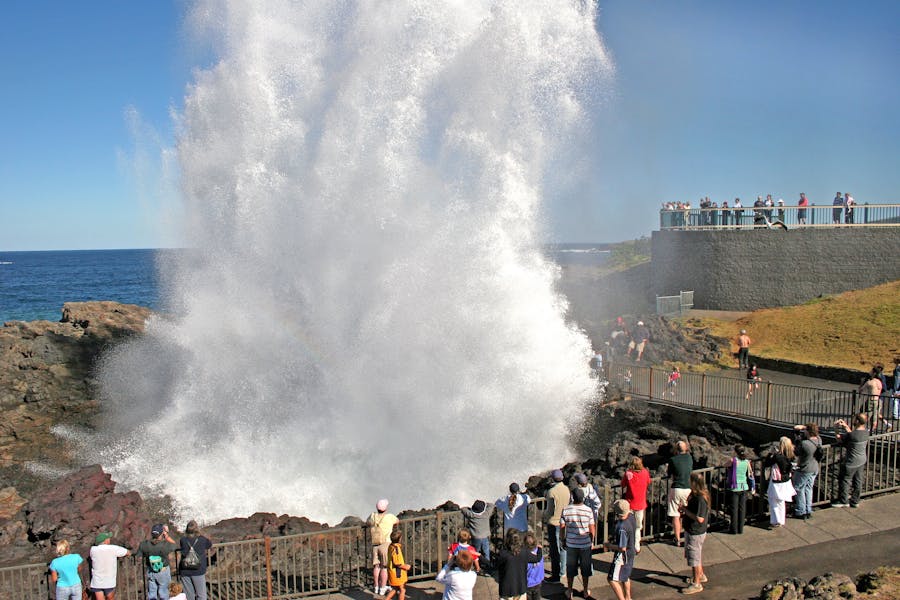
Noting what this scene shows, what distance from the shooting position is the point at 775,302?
28.8 meters

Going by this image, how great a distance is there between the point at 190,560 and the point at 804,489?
787 cm

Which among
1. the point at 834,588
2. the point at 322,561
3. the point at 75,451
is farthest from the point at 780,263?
the point at 75,451

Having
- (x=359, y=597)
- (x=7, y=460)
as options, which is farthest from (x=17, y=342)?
(x=359, y=597)

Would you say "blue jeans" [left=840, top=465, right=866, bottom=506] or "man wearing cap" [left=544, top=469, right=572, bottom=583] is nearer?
A: "man wearing cap" [left=544, top=469, right=572, bottom=583]

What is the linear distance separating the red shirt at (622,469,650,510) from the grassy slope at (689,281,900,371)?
14.0m

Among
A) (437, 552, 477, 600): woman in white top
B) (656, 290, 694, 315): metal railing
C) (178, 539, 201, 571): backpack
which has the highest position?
(656, 290, 694, 315): metal railing

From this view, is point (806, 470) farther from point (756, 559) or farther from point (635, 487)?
point (635, 487)

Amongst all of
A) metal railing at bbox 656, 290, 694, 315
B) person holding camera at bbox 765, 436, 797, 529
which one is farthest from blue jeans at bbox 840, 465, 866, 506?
metal railing at bbox 656, 290, 694, 315

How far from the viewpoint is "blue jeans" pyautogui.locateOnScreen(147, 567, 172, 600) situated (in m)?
7.77

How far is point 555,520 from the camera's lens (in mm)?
8352

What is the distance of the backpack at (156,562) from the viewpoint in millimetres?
7688

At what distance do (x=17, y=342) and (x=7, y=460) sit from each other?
10.9 metres

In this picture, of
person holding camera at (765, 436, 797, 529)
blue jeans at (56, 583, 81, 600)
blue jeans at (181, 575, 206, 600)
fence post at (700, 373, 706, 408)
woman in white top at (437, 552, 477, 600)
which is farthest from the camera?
fence post at (700, 373, 706, 408)

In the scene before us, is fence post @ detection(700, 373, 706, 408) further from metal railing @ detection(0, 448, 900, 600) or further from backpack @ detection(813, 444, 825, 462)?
backpack @ detection(813, 444, 825, 462)
